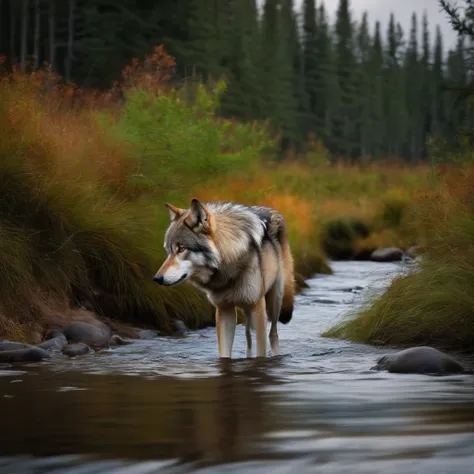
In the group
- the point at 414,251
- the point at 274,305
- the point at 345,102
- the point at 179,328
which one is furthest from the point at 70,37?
the point at 345,102

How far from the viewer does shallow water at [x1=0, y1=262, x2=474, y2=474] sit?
404 cm

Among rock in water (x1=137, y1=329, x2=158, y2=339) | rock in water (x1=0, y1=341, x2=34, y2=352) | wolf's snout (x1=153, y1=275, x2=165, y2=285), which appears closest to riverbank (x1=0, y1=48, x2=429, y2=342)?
rock in water (x1=137, y1=329, x2=158, y2=339)

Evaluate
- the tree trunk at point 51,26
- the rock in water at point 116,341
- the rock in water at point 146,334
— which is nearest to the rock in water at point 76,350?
the rock in water at point 116,341

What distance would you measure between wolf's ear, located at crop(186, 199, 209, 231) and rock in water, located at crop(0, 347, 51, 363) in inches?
62.4

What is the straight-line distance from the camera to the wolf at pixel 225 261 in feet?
26.3

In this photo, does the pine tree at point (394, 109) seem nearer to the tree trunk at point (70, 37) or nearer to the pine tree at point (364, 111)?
the pine tree at point (364, 111)

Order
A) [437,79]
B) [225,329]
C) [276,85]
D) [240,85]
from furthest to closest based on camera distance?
1. [437,79]
2. [276,85]
3. [240,85]
4. [225,329]

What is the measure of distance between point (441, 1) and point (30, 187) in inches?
194

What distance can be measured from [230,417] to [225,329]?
3037 millimetres

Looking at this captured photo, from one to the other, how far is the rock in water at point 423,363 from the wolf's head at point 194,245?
1.78m

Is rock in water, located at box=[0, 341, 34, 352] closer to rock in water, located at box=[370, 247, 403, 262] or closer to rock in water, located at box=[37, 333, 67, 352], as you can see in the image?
rock in water, located at box=[37, 333, 67, 352]

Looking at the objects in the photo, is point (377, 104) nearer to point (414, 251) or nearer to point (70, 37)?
point (70, 37)

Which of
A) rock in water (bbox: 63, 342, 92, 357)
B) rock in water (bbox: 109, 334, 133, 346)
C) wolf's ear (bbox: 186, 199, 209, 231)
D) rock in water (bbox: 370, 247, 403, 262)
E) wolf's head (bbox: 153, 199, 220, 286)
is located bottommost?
rock in water (bbox: 370, 247, 403, 262)

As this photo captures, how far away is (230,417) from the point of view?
5.18 m
